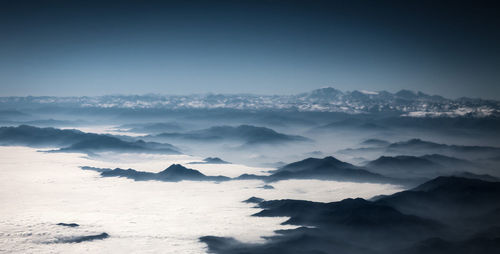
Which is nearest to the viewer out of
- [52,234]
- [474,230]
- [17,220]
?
[52,234]

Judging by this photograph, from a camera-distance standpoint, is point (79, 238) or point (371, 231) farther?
point (371, 231)

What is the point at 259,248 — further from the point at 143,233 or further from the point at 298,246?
the point at 143,233

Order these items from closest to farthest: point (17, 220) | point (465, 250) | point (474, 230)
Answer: point (465, 250) < point (474, 230) < point (17, 220)

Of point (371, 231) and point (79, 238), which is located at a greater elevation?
point (371, 231)

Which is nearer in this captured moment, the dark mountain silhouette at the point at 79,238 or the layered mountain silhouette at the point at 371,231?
the layered mountain silhouette at the point at 371,231

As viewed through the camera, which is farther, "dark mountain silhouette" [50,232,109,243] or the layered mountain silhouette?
"dark mountain silhouette" [50,232,109,243]

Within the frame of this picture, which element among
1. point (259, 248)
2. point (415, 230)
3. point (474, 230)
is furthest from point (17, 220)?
point (474, 230)

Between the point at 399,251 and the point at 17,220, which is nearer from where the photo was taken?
the point at 399,251

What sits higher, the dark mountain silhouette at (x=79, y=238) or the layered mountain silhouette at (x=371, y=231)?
the layered mountain silhouette at (x=371, y=231)
